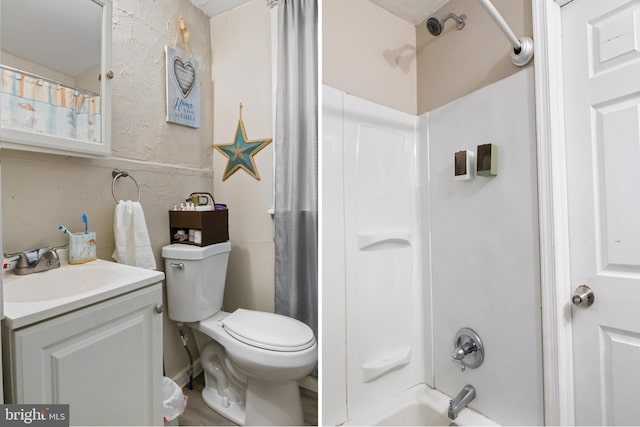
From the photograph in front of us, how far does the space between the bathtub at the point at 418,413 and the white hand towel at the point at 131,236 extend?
82 cm

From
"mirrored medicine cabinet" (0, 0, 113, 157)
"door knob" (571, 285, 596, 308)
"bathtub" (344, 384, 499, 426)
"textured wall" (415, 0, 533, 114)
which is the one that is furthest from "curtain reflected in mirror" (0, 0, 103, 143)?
"door knob" (571, 285, 596, 308)

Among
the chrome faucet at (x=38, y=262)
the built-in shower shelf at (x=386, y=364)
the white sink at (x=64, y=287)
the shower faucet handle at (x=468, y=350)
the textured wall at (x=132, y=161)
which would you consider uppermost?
the textured wall at (x=132, y=161)

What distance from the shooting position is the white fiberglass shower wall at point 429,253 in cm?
85

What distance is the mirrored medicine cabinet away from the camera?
2.18ft

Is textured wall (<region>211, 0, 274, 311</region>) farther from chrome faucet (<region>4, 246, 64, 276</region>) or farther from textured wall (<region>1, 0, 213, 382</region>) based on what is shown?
chrome faucet (<region>4, 246, 64, 276</region>)

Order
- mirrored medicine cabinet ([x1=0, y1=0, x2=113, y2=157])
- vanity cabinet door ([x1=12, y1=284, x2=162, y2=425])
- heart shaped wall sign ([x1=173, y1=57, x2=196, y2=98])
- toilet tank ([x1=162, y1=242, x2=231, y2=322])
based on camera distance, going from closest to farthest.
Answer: vanity cabinet door ([x1=12, y1=284, x2=162, y2=425]) → mirrored medicine cabinet ([x1=0, y1=0, x2=113, y2=157]) → heart shaped wall sign ([x1=173, y1=57, x2=196, y2=98]) → toilet tank ([x1=162, y1=242, x2=231, y2=322])

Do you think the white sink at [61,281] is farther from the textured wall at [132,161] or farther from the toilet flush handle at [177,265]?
the toilet flush handle at [177,265]

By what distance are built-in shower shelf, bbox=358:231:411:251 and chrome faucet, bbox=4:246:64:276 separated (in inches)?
33.0

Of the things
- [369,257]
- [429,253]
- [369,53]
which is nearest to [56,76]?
[369,53]

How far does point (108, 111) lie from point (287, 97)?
1.64ft

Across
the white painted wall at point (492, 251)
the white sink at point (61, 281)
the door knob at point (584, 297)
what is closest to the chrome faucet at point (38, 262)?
the white sink at point (61, 281)

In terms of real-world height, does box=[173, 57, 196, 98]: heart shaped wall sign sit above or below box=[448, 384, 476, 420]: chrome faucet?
above

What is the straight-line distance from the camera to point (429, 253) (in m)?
1.11

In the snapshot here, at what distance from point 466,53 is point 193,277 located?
119 cm
